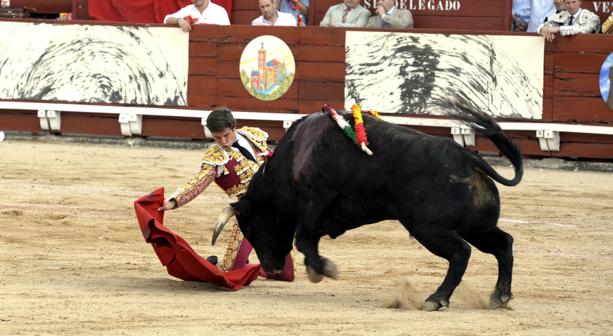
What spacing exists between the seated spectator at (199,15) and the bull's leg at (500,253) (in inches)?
291

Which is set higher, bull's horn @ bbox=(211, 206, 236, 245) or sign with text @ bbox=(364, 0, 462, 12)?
sign with text @ bbox=(364, 0, 462, 12)

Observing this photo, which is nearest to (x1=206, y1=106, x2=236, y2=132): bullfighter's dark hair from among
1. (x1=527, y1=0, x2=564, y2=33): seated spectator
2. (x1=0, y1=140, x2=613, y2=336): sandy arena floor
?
(x1=0, y1=140, x2=613, y2=336): sandy arena floor

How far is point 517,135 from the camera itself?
1250cm

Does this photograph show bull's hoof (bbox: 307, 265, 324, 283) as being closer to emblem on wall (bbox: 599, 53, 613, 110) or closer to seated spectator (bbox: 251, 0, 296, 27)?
emblem on wall (bbox: 599, 53, 613, 110)

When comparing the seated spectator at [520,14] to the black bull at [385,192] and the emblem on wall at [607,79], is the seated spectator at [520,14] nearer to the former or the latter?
the emblem on wall at [607,79]

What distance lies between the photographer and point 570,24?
472 inches

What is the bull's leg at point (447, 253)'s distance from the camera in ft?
19.8

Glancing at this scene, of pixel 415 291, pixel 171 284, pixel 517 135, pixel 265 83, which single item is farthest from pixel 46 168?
pixel 415 291

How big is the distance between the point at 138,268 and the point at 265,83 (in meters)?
5.95

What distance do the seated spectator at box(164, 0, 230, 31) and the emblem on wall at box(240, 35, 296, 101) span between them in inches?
18.0

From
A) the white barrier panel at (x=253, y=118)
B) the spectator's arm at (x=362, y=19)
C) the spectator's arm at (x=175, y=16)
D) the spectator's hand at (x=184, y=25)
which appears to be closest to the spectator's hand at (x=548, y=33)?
the white barrier panel at (x=253, y=118)

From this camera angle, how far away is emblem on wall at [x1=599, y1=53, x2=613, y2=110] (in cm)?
1196

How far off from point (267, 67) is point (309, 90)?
1.47 feet

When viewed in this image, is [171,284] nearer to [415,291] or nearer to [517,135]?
[415,291]
